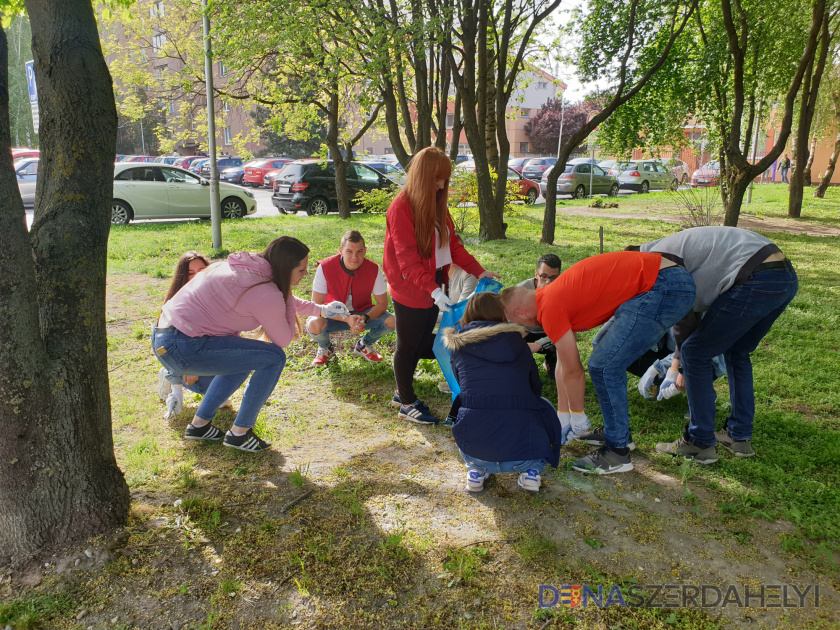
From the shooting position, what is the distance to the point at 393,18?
10750 mm

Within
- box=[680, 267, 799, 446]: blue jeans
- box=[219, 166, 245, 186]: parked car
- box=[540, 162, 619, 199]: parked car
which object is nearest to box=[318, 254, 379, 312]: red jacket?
box=[680, 267, 799, 446]: blue jeans

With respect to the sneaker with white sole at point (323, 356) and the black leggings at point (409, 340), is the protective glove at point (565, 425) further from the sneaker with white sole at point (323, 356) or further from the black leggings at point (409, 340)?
the sneaker with white sole at point (323, 356)

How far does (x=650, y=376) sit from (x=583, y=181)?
2061cm

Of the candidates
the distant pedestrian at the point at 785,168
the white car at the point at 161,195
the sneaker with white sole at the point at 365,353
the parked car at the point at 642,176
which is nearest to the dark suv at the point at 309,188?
the white car at the point at 161,195

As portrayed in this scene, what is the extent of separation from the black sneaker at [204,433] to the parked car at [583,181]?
20898 millimetres

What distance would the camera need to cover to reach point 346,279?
521 cm

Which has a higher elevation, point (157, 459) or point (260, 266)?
point (260, 266)

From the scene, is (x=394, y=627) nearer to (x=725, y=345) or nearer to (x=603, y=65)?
(x=725, y=345)

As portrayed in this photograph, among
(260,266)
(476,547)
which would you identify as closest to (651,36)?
(260,266)

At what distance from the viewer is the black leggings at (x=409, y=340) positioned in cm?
399

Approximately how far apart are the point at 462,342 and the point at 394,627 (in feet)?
4.34

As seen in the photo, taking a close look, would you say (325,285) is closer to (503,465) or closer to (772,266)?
(503,465)

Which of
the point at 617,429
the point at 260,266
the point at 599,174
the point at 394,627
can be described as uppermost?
the point at 599,174

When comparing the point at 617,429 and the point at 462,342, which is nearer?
the point at 462,342
